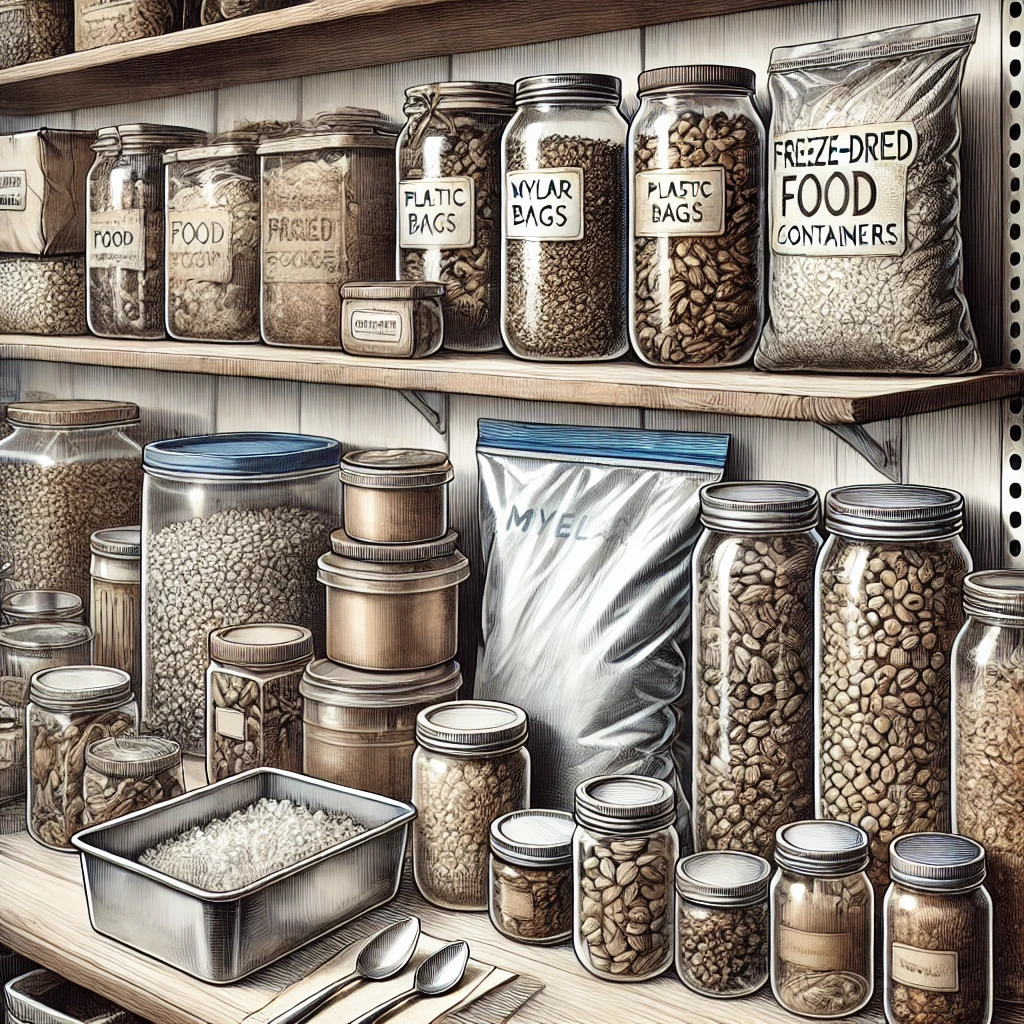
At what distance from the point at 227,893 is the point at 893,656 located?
593 millimetres

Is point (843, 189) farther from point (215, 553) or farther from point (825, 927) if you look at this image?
point (215, 553)

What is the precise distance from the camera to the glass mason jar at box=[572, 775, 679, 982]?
42.5 inches

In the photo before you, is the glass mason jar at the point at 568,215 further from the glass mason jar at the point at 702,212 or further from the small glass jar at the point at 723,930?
the small glass jar at the point at 723,930

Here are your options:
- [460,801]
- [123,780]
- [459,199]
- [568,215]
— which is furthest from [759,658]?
[123,780]

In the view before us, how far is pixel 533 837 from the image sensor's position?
1162 millimetres

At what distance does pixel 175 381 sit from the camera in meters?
1.92

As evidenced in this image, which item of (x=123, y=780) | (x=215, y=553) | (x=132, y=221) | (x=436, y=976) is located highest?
(x=132, y=221)

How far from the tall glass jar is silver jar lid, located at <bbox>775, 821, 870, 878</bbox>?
0.09 meters

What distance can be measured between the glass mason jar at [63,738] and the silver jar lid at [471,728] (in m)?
0.37

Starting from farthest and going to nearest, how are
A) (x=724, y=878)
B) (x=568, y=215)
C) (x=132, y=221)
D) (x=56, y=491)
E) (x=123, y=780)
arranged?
(x=56, y=491) < (x=132, y=221) < (x=123, y=780) < (x=568, y=215) < (x=724, y=878)

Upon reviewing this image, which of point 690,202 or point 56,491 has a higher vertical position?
point 690,202

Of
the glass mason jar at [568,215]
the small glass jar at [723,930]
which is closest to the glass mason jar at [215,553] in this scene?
the glass mason jar at [568,215]

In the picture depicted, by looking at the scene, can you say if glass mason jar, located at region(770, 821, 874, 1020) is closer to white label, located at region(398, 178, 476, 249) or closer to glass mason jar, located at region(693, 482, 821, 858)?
glass mason jar, located at region(693, 482, 821, 858)

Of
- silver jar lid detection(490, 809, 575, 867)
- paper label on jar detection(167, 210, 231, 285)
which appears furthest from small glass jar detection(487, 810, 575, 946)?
paper label on jar detection(167, 210, 231, 285)
